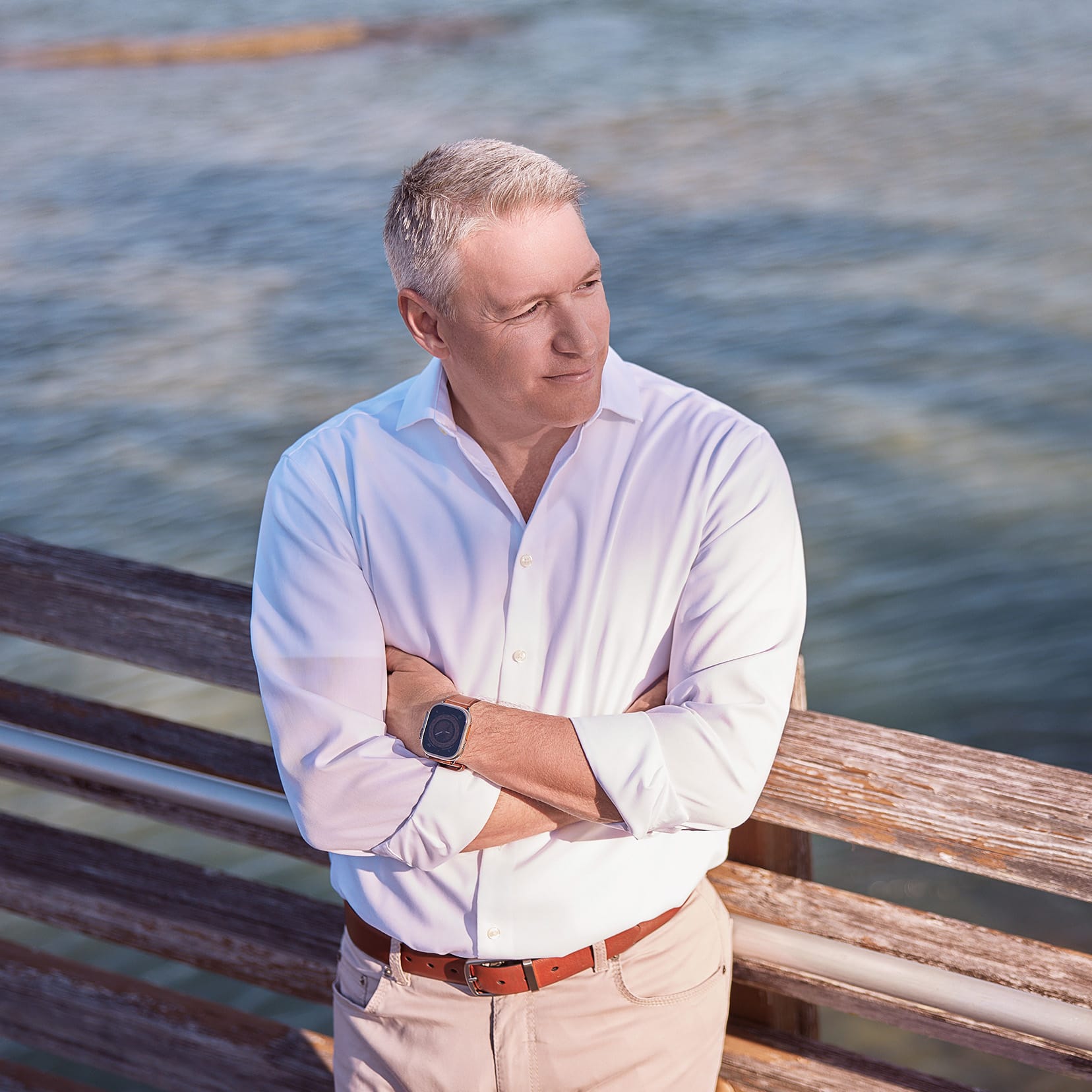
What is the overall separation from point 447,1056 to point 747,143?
8.55 meters

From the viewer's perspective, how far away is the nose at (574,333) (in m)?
1.40

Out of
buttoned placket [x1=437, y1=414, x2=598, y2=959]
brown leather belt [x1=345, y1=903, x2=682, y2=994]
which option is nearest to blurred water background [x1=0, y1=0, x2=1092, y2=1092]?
brown leather belt [x1=345, y1=903, x2=682, y2=994]

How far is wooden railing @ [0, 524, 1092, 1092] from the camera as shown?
53.0 inches

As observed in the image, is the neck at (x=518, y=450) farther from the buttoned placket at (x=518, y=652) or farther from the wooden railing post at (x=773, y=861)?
the wooden railing post at (x=773, y=861)

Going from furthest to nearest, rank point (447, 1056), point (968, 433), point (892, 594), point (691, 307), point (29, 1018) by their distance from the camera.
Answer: point (691, 307), point (968, 433), point (892, 594), point (29, 1018), point (447, 1056)

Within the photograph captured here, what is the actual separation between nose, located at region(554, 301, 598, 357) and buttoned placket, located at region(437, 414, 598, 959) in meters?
0.09

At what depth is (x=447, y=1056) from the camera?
4.88 feet

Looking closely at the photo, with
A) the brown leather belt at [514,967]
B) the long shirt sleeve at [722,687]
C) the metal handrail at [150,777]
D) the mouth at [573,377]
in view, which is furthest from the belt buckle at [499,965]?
the mouth at [573,377]

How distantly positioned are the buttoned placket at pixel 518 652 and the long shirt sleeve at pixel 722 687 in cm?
13

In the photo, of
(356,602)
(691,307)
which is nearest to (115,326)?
(691,307)

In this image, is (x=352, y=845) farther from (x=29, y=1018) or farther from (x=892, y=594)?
(x=892, y=594)

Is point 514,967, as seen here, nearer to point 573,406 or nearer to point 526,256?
point 573,406

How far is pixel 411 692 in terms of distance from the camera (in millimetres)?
1435

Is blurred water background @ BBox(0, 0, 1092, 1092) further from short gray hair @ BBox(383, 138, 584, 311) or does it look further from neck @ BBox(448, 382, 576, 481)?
short gray hair @ BBox(383, 138, 584, 311)
